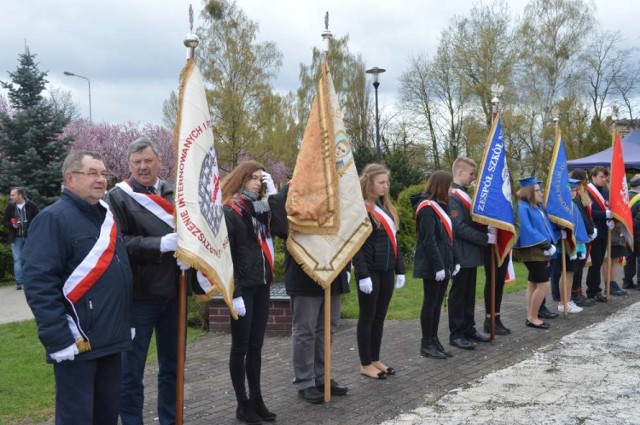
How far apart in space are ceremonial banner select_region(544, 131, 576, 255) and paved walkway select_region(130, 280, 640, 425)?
132cm

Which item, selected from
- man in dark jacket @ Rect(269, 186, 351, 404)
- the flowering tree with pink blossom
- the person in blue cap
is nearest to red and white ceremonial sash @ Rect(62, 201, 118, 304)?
man in dark jacket @ Rect(269, 186, 351, 404)

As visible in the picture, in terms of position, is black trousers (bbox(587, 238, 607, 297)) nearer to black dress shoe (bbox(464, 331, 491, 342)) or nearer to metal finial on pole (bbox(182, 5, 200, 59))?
black dress shoe (bbox(464, 331, 491, 342))

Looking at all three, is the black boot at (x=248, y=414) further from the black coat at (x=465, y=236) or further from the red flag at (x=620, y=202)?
the red flag at (x=620, y=202)

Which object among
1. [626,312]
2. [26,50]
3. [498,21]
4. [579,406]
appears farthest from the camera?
[498,21]

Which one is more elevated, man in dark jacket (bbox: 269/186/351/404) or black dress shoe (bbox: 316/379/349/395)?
man in dark jacket (bbox: 269/186/351/404)

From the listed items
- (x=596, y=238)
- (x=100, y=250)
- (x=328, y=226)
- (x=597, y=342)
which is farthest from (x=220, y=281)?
(x=596, y=238)

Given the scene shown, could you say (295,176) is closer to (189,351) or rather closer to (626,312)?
(189,351)

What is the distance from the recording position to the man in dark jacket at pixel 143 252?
443 centimetres

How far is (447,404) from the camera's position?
220 inches

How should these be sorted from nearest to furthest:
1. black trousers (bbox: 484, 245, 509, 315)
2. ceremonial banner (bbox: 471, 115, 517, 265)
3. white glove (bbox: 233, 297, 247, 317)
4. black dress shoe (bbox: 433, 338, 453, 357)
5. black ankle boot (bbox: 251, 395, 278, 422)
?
1. white glove (bbox: 233, 297, 247, 317)
2. black ankle boot (bbox: 251, 395, 278, 422)
3. black dress shoe (bbox: 433, 338, 453, 357)
4. ceremonial banner (bbox: 471, 115, 517, 265)
5. black trousers (bbox: 484, 245, 509, 315)

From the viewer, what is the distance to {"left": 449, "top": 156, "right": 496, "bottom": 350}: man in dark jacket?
762 centimetres

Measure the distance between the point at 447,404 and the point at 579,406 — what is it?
3.54ft

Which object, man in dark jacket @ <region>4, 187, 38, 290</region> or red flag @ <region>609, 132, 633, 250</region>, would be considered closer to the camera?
red flag @ <region>609, 132, 633, 250</region>

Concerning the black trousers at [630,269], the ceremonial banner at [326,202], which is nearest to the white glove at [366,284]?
the ceremonial banner at [326,202]
